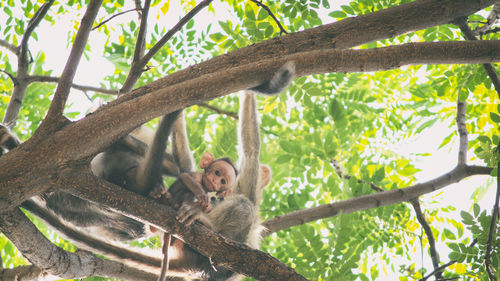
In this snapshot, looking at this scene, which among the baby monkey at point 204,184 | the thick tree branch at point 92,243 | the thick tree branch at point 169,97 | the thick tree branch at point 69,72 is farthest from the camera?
the baby monkey at point 204,184

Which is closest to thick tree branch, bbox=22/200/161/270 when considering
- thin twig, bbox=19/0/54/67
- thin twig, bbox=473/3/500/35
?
thin twig, bbox=19/0/54/67

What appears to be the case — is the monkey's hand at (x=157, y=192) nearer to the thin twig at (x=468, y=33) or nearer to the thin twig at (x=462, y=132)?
the thin twig at (x=468, y=33)

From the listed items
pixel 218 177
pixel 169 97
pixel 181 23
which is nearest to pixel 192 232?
pixel 169 97

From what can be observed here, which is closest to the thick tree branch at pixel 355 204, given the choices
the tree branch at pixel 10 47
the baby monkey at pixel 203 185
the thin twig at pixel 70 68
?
the baby monkey at pixel 203 185

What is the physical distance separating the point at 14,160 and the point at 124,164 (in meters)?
1.43

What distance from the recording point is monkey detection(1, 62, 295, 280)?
10.8ft

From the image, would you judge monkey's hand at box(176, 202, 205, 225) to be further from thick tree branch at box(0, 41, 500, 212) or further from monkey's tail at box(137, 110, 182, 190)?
thick tree branch at box(0, 41, 500, 212)

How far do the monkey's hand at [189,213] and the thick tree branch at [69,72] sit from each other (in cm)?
100

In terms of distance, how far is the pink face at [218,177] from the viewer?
3.94 m

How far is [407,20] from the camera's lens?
2.69 m

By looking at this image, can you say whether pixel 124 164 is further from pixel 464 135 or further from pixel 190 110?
pixel 464 135

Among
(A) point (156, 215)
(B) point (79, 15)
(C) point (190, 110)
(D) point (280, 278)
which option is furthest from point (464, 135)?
(B) point (79, 15)

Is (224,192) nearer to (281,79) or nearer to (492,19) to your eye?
(281,79)

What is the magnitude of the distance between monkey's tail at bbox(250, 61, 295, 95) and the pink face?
60.3 inches
